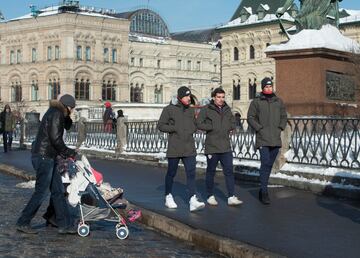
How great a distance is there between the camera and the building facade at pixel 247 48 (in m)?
90.9

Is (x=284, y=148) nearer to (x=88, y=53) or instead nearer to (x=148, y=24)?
(x=88, y=53)

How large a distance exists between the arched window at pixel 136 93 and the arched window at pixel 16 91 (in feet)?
51.7

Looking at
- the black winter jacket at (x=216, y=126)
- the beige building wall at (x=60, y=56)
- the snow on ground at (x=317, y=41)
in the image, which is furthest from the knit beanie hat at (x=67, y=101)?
the beige building wall at (x=60, y=56)

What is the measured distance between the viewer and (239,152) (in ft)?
56.1

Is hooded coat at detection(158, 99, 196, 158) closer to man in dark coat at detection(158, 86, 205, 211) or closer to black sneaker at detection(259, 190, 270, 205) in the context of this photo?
man in dark coat at detection(158, 86, 205, 211)

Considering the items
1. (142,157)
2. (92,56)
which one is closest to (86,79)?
(92,56)

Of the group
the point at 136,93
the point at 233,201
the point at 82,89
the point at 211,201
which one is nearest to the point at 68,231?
the point at 211,201

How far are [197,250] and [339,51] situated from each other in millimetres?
12954

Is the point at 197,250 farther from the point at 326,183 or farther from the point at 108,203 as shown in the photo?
the point at 326,183

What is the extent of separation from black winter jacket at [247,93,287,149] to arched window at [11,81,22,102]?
302 feet

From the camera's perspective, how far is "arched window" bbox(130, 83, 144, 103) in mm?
103250

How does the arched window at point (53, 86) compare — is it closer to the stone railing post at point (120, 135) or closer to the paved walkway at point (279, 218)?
the stone railing post at point (120, 135)

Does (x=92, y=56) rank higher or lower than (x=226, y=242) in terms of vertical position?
higher

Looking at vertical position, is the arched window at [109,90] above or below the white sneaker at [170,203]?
above
